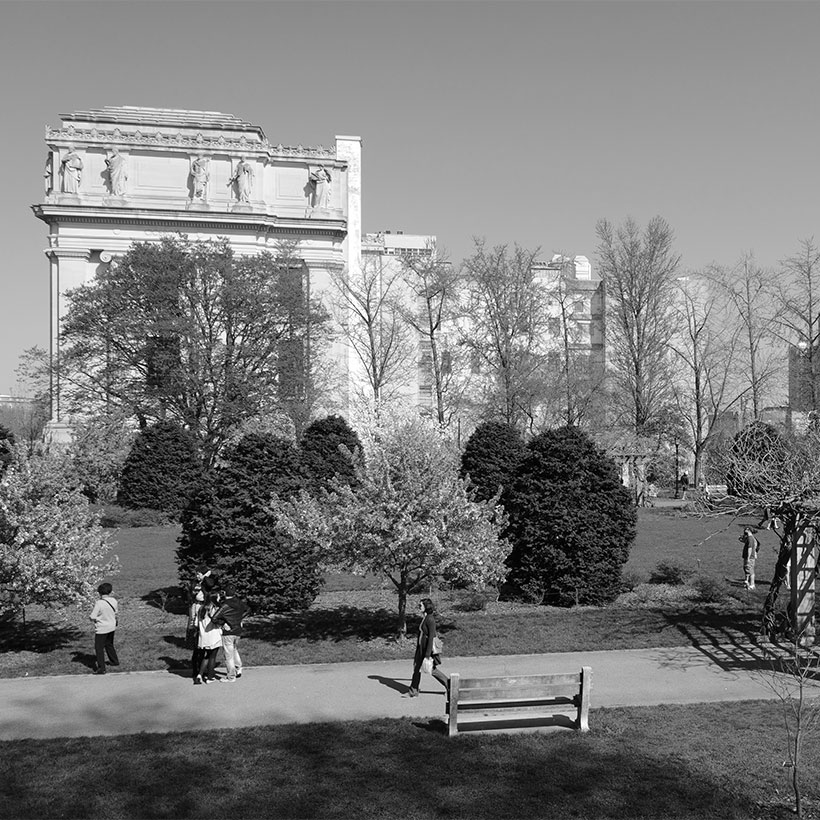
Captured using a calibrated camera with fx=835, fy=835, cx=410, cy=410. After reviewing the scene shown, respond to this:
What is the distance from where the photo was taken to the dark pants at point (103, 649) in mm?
12320

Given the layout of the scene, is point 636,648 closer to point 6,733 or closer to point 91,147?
point 6,733

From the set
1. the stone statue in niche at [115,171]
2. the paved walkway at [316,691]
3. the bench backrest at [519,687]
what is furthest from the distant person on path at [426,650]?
the stone statue in niche at [115,171]

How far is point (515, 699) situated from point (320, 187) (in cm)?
5345

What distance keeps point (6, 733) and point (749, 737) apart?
341 inches

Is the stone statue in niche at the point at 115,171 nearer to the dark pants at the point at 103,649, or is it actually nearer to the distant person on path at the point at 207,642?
the dark pants at the point at 103,649

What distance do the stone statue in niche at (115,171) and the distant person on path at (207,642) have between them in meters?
48.3

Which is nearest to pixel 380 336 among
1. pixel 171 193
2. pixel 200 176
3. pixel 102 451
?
pixel 102 451

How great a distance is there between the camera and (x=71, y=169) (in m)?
53.8

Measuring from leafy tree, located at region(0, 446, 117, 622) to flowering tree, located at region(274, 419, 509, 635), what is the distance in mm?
3136

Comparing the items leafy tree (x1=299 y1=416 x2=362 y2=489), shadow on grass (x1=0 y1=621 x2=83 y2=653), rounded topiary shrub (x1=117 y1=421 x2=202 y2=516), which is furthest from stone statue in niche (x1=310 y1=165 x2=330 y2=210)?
shadow on grass (x1=0 y1=621 x2=83 y2=653)

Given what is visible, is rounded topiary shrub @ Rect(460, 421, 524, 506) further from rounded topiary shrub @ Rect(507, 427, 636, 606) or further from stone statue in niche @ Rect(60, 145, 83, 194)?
stone statue in niche @ Rect(60, 145, 83, 194)

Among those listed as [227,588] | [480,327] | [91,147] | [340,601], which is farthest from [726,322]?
[91,147]

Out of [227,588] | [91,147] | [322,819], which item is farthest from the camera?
[91,147]

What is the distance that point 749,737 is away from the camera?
959cm
